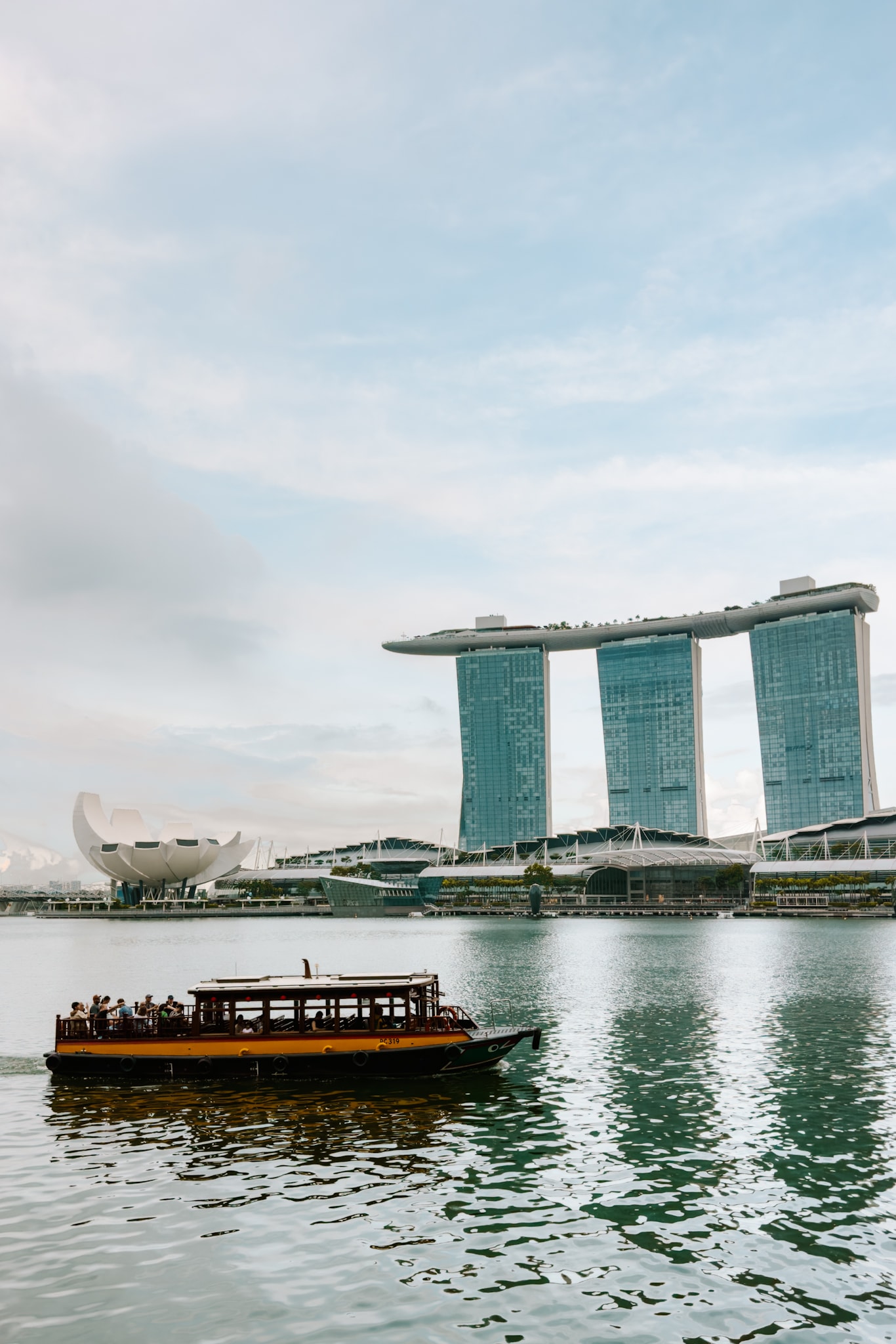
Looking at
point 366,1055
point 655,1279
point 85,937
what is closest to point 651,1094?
point 366,1055

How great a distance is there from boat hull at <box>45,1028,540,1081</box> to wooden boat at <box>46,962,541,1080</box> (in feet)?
0.08

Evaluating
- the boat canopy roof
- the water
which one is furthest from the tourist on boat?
the boat canopy roof

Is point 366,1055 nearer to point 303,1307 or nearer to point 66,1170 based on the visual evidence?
point 66,1170

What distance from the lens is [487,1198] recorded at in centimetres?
2294

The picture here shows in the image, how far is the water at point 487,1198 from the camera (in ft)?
56.2

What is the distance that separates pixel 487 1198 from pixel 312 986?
15.1 m

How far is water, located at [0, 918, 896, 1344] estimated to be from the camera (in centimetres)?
1712

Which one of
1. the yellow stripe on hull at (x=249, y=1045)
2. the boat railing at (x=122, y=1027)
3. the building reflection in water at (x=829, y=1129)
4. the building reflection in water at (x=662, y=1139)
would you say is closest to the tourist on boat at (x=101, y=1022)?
the boat railing at (x=122, y=1027)

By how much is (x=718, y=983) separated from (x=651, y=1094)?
35.3 metres

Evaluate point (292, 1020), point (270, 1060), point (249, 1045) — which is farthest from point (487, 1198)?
point (292, 1020)

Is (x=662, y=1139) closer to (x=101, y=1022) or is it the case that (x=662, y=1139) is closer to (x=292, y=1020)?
(x=292, y=1020)

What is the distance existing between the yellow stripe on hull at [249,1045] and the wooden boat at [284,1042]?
0.08ft

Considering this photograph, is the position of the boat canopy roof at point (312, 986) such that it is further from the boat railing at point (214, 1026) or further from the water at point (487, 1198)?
the water at point (487, 1198)

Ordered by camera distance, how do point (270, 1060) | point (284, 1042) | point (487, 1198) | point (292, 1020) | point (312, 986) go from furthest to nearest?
point (292, 1020)
point (312, 986)
point (284, 1042)
point (270, 1060)
point (487, 1198)
